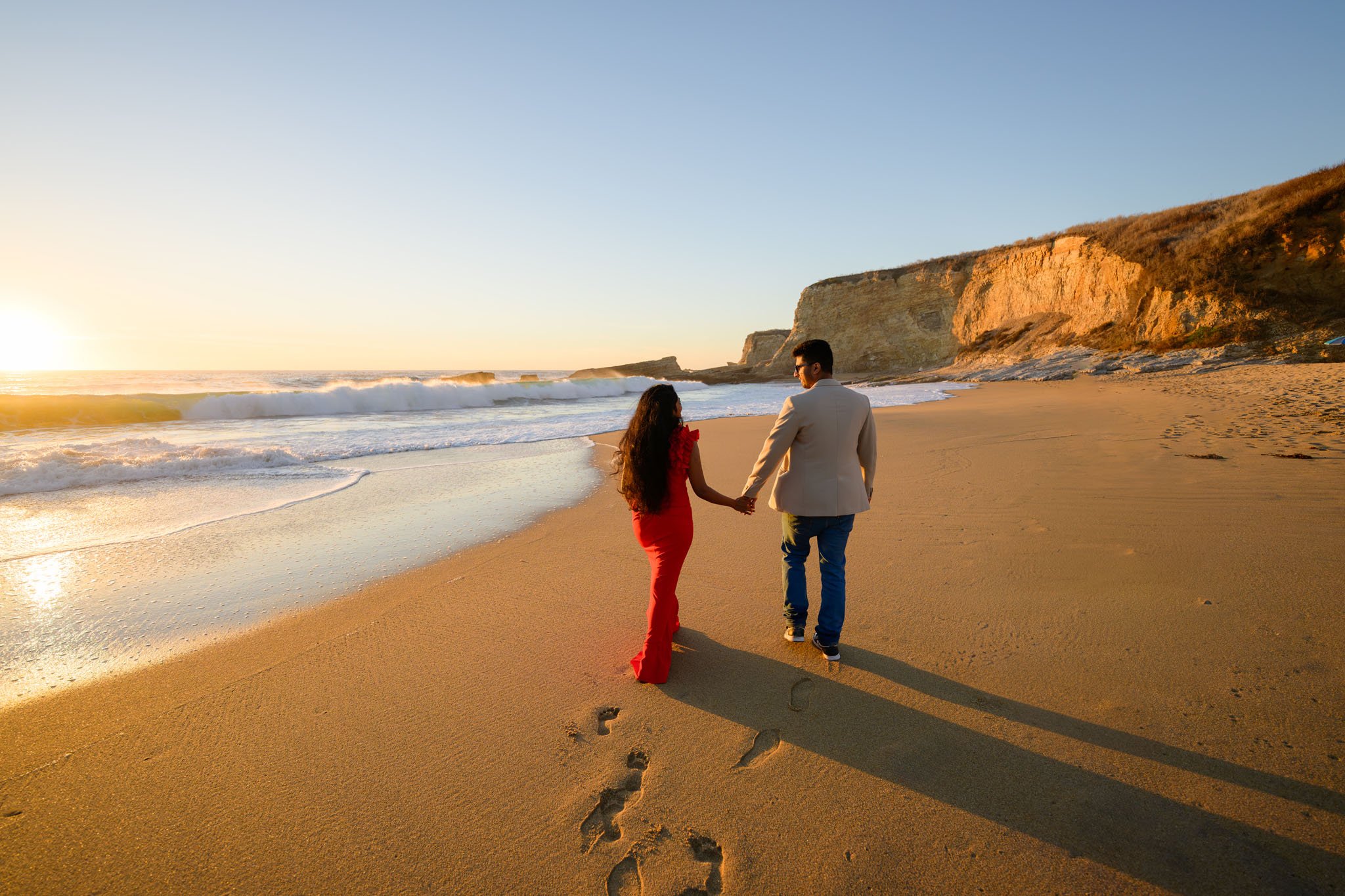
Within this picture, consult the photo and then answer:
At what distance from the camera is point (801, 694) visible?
2.92 meters

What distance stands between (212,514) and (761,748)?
709 centimetres

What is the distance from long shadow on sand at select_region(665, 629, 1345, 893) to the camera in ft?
6.05

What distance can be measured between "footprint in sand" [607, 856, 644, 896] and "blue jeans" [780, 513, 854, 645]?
1.60 m

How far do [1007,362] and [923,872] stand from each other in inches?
1125

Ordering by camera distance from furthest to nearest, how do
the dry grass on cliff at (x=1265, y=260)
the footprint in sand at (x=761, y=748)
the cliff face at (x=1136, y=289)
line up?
the cliff face at (x=1136, y=289)
the dry grass on cliff at (x=1265, y=260)
the footprint in sand at (x=761, y=748)

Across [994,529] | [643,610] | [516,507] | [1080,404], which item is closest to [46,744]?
[643,610]

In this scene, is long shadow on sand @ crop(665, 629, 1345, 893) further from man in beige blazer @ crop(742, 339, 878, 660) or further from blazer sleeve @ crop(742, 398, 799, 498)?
blazer sleeve @ crop(742, 398, 799, 498)

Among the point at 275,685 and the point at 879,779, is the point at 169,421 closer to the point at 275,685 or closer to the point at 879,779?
the point at 275,685

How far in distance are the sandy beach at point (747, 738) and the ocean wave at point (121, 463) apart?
716 cm

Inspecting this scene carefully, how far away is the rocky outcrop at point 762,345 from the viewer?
60062 mm

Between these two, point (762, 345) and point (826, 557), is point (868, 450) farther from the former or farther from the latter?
point (762, 345)

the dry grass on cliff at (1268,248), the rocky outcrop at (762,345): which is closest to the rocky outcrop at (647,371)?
the rocky outcrop at (762,345)

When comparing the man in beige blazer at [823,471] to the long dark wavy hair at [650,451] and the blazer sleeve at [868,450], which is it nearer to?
the blazer sleeve at [868,450]

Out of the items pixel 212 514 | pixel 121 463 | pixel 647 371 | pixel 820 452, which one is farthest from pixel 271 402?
pixel 647 371
